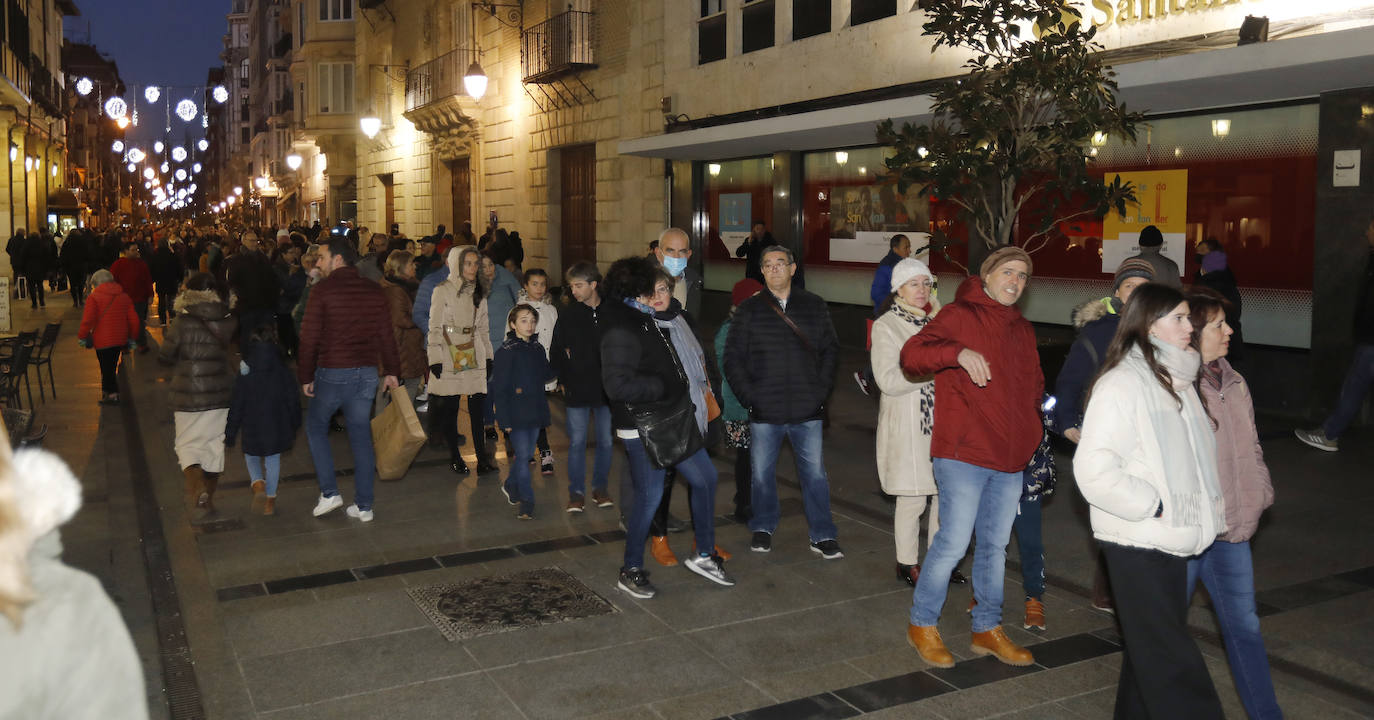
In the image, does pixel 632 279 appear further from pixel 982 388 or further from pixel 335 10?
pixel 335 10

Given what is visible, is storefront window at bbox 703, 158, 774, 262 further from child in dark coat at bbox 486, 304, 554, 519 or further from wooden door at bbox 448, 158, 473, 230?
child in dark coat at bbox 486, 304, 554, 519

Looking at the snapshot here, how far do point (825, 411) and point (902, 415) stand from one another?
1.16m

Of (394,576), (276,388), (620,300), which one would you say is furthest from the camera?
(276,388)

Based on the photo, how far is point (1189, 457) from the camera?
4004 millimetres

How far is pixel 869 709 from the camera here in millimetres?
4848

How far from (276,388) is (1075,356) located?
5257 millimetres

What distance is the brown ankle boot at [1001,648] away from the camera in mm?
5312

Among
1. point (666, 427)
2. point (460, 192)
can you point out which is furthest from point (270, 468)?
point (460, 192)

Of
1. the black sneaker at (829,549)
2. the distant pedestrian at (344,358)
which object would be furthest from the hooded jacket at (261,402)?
the black sneaker at (829,549)

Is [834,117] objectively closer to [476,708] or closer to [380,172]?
[476,708]

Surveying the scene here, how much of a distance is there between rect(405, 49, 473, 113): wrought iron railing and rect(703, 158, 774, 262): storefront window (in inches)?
409

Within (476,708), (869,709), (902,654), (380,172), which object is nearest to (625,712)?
(476,708)

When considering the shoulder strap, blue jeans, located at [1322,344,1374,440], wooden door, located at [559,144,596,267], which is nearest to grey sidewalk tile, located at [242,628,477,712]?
the shoulder strap

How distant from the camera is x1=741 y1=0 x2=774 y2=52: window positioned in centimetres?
1920
